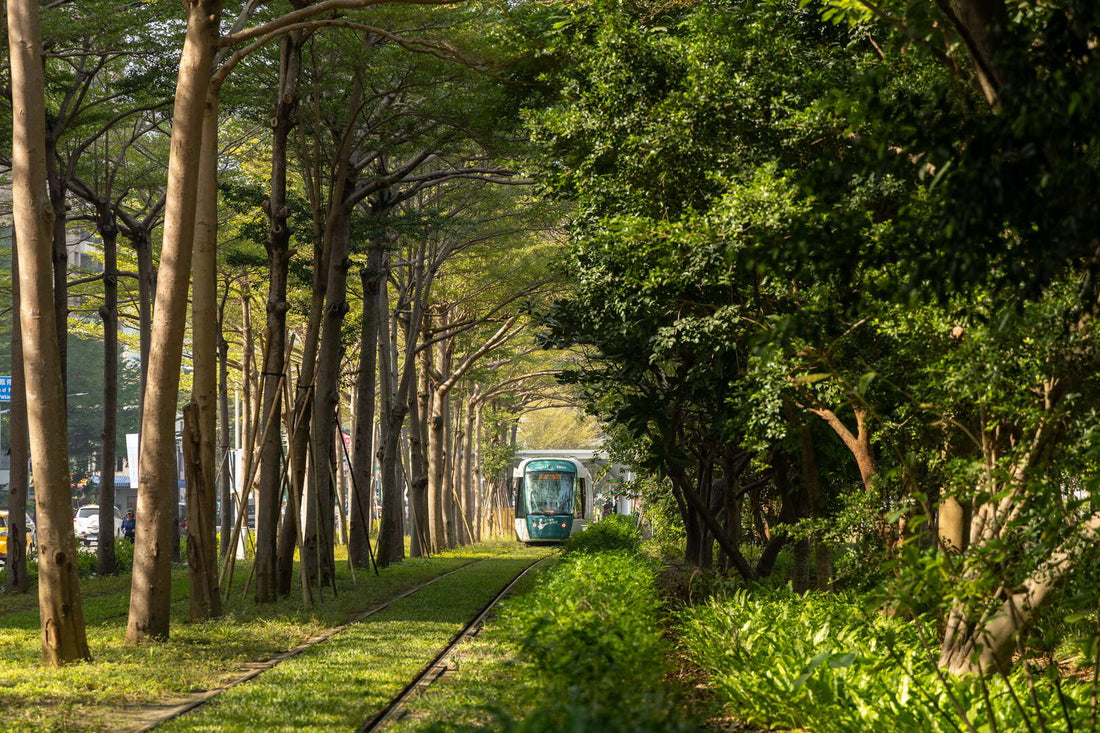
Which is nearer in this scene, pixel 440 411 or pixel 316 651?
pixel 316 651

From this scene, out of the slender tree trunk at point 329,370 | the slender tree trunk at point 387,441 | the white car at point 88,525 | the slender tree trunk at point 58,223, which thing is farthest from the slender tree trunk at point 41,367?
the white car at point 88,525

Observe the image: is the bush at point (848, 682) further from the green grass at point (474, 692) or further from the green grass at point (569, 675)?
the green grass at point (474, 692)

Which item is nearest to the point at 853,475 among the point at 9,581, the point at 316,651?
the point at 316,651

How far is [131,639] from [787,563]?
58.1 feet

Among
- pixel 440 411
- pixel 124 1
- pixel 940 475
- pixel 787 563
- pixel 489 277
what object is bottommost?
pixel 787 563

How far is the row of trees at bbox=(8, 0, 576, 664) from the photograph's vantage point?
10.8 meters

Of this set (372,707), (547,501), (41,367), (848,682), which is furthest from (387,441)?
(848,682)

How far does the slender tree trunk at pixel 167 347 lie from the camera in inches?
476

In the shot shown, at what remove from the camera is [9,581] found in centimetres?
2050

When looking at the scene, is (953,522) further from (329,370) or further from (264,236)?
(264,236)

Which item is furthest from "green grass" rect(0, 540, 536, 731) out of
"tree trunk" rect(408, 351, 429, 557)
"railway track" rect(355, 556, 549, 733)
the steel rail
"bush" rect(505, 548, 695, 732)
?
"tree trunk" rect(408, 351, 429, 557)

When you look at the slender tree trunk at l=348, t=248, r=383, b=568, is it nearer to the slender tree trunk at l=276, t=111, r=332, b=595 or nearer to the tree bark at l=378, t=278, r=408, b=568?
the tree bark at l=378, t=278, r=408, b=568

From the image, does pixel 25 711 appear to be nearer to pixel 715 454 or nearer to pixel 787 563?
pixel 715 454

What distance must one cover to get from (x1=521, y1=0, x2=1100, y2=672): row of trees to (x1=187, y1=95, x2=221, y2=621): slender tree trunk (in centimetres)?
405
